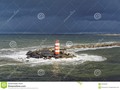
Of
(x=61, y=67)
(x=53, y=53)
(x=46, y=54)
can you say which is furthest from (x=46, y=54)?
(x=61, y=67)

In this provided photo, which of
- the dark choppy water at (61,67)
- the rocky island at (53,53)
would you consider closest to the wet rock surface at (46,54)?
the rocky island at (53,53)

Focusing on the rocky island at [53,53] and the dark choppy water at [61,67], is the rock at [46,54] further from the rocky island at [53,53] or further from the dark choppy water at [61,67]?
the dark choppy water at [61,67]

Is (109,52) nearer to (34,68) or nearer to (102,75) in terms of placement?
(102,75)

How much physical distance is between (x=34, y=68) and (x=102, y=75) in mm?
1271

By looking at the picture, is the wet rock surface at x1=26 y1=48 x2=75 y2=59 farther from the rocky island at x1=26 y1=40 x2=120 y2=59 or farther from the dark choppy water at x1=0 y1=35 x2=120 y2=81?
the dark choppy water at x1=0 y1=35 x2=120 y2=81

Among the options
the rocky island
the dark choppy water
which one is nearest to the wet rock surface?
the rocky island

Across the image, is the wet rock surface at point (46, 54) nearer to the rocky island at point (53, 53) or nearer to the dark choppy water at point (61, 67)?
the rocky island at point (53, 53)

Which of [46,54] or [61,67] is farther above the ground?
[46,54]

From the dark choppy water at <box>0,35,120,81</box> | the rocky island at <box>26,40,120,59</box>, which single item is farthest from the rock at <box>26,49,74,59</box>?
the dark choppy water at <box>0,35,120,81</box>

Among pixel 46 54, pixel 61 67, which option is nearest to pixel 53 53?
pixel 46 54

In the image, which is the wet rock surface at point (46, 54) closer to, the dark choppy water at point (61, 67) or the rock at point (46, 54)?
the rock at point (46, 54)

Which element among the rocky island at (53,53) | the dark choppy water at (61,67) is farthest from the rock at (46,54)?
the dark choppy water at (61,67)

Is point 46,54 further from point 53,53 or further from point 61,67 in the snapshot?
point 61,67

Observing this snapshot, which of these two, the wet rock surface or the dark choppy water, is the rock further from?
the dark choppy water
